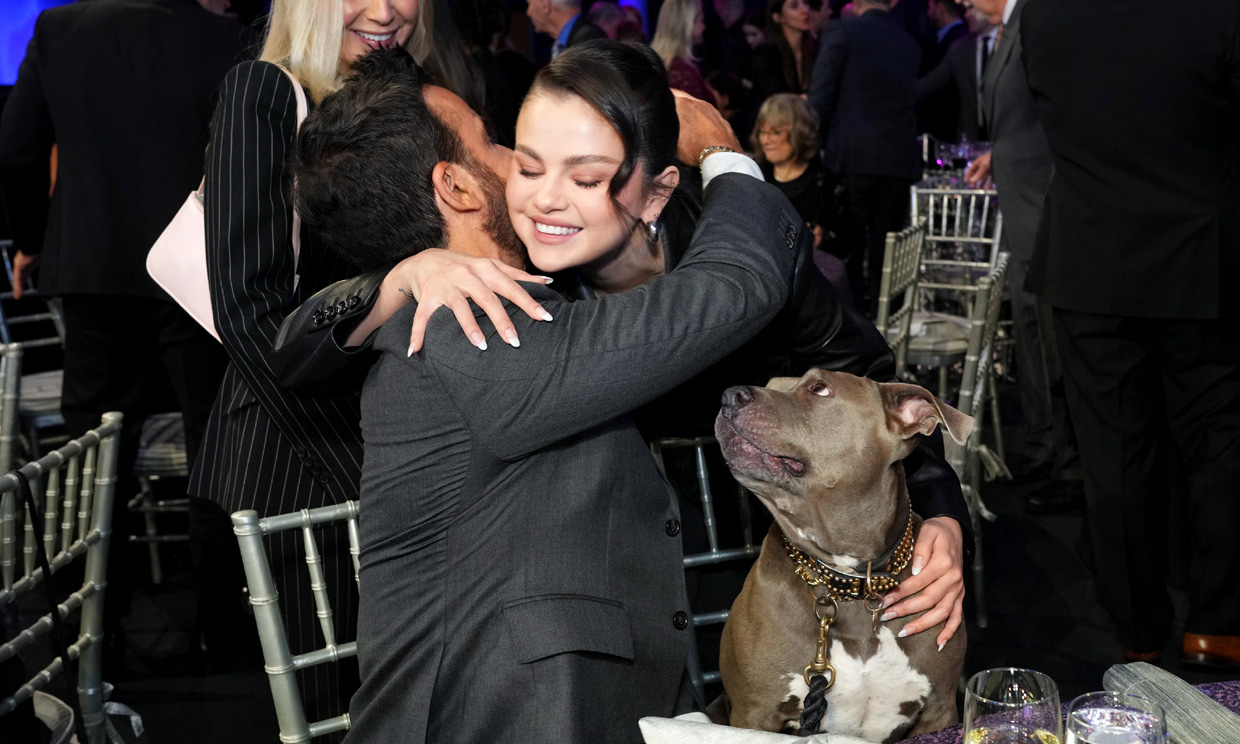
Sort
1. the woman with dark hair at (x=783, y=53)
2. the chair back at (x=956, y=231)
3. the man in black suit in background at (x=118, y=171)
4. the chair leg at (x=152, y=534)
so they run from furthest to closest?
1. the woman with dark hair at (x=783, y=53)
2. the chair back at (x=956, y=231)
3. the chair leg at (x=152, y=534)
4. the man in black suit in background at (x=118, y=171)

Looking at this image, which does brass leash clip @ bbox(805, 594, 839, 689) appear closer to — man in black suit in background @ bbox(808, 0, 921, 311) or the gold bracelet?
the gold bracelet

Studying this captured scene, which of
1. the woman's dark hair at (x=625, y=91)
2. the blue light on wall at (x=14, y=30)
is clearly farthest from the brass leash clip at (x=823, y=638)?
the blue light on wall at (x=14, y=30)

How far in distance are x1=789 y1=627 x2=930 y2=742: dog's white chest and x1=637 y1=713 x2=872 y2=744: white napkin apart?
0.66 m

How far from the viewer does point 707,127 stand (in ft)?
5.74

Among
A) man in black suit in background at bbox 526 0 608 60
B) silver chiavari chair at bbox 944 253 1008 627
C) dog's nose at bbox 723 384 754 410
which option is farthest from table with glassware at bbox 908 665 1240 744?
man in black suit in background at bbox 526 0 608 60

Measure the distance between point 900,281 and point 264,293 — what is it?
2.65m

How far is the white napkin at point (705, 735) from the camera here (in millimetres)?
976

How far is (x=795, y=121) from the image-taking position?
4.73 meters

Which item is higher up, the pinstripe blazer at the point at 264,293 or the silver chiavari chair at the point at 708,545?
the pinstripe blazer at the point at 264,293

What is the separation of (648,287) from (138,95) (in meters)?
2.29

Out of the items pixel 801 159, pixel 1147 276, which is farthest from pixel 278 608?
pixel 801 159

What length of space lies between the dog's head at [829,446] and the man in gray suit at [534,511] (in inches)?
8.6

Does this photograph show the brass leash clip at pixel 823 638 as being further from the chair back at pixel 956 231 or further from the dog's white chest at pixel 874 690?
the chair back at pixel 956 231

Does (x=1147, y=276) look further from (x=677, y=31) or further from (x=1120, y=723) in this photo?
(x=677, y=31)
